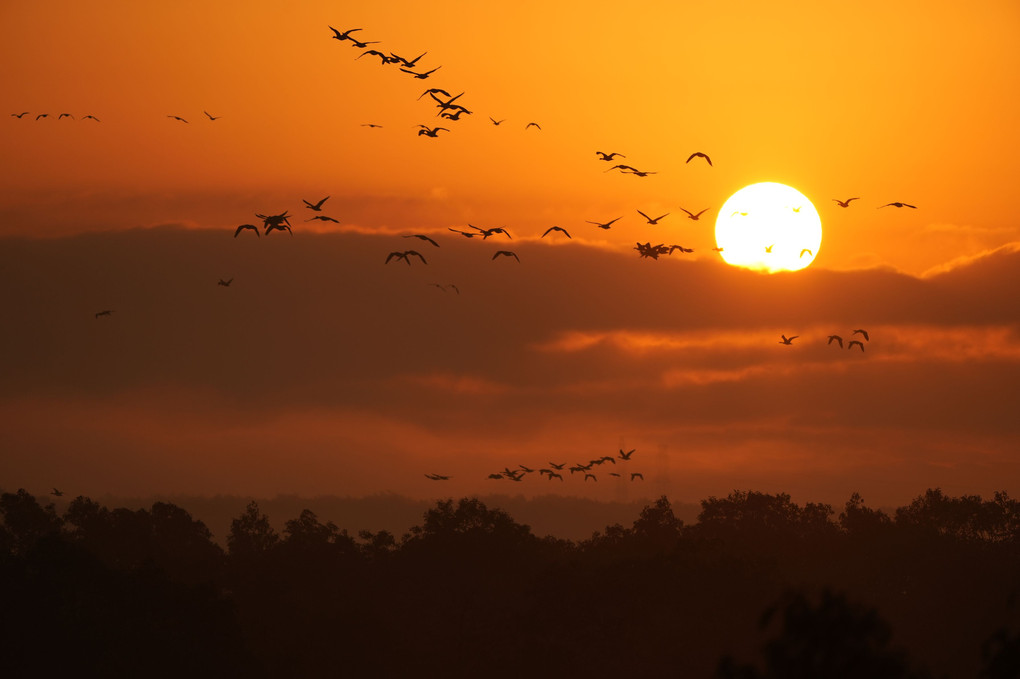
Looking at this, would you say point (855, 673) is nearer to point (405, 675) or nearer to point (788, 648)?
point (788, 648)

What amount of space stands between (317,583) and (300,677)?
56.6 feet

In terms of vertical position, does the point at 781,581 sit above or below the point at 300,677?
above

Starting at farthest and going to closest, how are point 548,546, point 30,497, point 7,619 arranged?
point 548,546
point 30,497
point 7,619

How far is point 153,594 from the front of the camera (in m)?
70.8

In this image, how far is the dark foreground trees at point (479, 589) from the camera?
2768 inches

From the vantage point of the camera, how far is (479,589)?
9400 cm

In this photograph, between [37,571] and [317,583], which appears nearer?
[37,571]

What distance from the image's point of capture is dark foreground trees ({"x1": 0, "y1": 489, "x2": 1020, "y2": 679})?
70.3 m

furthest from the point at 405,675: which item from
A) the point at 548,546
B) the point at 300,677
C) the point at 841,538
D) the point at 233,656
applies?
the point at 841,538

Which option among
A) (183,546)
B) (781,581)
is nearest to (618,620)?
(781,581)

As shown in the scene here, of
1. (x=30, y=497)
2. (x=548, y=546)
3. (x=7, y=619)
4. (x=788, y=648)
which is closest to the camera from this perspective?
(x=788, y=648)

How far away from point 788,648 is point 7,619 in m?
54.2

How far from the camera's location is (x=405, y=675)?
80188 millimetres

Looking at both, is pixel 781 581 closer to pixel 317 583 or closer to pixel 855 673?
pixel 317 583
